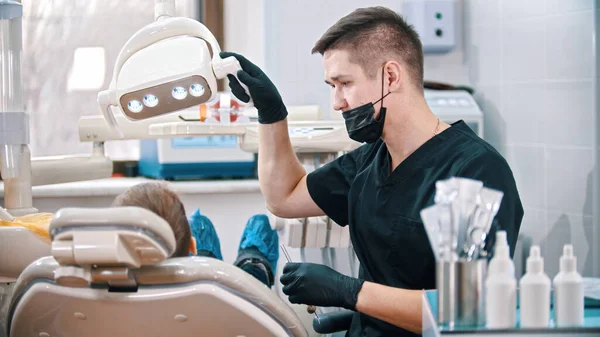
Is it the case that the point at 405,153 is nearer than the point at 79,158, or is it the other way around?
the point at 405,153

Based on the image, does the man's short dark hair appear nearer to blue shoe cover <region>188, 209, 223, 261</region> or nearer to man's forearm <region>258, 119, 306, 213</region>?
man's forearm <region>258, 119, 306, 213</region>

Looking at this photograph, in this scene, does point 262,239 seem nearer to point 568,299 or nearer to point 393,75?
point 393,75

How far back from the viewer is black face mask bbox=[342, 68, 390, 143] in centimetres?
184

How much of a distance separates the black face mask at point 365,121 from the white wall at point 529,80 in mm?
1042

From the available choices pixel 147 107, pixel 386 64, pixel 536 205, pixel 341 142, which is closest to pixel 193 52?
pixel 147 107

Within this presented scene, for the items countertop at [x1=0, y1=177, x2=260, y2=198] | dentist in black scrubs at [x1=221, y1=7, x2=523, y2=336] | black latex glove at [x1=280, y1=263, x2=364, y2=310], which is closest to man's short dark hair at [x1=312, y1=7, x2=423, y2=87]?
dentist in black scrubs at [x1=221, y1=7, x2=523, y2=336]

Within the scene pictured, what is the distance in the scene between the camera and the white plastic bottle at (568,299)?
1.11m

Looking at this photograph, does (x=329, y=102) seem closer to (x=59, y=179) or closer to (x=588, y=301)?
(x=59, y=179)

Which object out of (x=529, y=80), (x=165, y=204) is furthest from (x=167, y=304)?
(x=529, y=80)

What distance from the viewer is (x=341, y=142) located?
246 centimetres

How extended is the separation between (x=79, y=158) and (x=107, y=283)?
3.99ft

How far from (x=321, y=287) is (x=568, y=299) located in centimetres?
68

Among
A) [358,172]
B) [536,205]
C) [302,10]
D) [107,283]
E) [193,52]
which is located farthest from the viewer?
[302,10]

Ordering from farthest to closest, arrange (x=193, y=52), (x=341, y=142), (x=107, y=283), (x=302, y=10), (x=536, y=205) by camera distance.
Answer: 1. (x=302, y=10)
2. (x=536, y=205)
3. (x=341, y=142)
4. (x=193, y=52)
5. (x=107, y=283)
